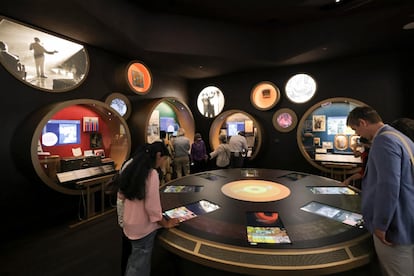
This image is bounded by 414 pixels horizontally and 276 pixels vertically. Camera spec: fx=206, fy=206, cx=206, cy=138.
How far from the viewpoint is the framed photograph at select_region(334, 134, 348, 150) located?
4.73 meters

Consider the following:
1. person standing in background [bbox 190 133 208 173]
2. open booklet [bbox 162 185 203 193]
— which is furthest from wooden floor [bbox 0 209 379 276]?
person standing in background [bbox 190 133 208 173]

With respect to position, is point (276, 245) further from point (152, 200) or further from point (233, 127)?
point (233, 127)

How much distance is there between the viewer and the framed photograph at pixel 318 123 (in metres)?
4.98

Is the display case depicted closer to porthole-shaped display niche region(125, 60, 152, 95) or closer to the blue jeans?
porthole-shaped display niche region(125, 60, 152, 95)

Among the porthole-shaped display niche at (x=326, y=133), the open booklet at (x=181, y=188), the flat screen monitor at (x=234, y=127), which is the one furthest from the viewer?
the flat screen monitor at (x=234, y=127)

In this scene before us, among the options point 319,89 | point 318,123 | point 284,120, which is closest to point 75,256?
point 284,120

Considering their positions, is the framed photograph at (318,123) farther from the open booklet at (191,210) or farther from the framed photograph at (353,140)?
the open booklet at (191,210)

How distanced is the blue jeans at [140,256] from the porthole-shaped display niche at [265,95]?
469cm

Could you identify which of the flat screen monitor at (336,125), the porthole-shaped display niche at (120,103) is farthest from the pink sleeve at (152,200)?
the flat screen monitor at (336,125)

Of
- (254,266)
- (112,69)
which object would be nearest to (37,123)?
(112,69)

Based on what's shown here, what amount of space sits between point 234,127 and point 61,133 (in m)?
4.56

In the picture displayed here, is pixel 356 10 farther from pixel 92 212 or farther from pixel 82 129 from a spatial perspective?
pixel 92 212

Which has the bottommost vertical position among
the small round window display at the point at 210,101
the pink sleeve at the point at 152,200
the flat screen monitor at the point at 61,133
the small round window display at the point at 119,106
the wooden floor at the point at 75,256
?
the wooden floor at the point at 75,256

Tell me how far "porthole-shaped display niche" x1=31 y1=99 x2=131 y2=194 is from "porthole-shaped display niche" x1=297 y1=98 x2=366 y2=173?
4.13 m
